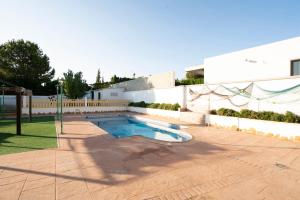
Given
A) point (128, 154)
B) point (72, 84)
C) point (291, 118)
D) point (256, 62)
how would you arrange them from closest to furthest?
point (128, 154)
point (291, 118)
point (256, 62)
point (72, 84)

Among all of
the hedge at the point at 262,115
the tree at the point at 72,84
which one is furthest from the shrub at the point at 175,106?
the tree at the point at 72,84

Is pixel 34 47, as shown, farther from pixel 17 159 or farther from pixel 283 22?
Answer: pixel 283 22

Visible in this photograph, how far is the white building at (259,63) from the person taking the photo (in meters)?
10.0

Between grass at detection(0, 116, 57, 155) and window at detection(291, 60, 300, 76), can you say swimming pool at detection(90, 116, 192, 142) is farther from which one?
window at detection(291, 60, 300, 76)

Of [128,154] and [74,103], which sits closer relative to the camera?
[128,154]

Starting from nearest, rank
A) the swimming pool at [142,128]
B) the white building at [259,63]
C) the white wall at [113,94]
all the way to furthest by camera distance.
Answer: the swimming pool at [142,128], the white building at [259,63], the white wall at [113,94]

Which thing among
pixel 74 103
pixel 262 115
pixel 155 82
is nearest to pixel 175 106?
pixel 155 82

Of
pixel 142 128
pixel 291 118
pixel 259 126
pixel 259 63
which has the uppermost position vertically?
pixel 259 63

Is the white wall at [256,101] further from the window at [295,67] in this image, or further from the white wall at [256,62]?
the window at [295,67]

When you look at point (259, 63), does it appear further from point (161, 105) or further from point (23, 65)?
point (23, 65)

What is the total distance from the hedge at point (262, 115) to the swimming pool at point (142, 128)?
275 centimetres

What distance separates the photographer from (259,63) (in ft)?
37.8

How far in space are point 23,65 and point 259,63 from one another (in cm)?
2884

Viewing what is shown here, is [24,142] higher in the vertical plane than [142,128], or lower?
higher
